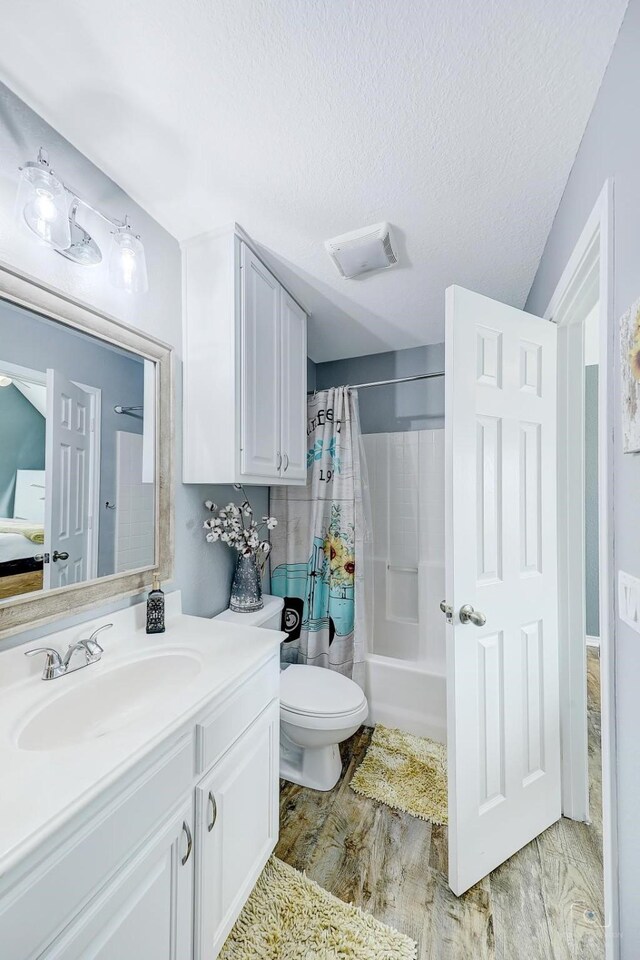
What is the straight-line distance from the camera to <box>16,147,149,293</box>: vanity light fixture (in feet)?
3.16

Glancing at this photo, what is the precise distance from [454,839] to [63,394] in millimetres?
1842

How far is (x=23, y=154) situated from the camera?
1024mm

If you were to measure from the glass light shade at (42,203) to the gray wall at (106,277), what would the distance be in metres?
0.06

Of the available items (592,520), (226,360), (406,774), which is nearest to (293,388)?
(226,360)

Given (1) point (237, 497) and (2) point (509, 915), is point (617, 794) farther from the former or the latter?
(1) point (237, 497)

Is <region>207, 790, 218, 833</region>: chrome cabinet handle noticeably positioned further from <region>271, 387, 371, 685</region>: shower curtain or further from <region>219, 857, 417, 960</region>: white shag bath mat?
<region>271, 387, 371, 685</region>: shower curtain

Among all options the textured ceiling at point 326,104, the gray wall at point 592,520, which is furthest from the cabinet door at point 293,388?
the gray wall at point 592,520

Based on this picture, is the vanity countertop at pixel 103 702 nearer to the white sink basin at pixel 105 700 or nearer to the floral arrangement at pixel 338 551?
the white sink basin at pixel 105 700

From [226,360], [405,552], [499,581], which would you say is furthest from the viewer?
[405,552]

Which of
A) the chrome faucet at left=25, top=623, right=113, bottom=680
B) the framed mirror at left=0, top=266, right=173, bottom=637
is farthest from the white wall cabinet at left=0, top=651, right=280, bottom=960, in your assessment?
the framed mirror at left=0, top=266, right=173, bottom=637

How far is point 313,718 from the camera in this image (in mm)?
1633

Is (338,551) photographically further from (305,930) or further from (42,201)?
(42,201)

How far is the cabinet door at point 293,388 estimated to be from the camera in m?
1.86

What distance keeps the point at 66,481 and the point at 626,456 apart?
143 cm
